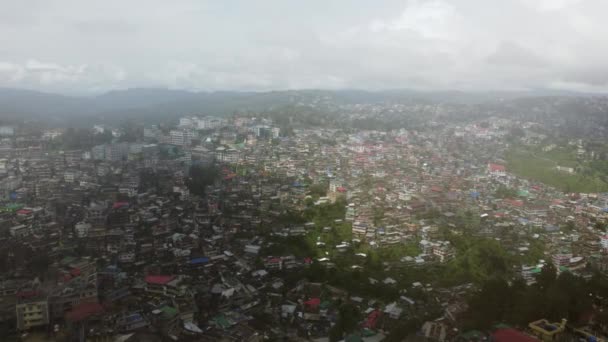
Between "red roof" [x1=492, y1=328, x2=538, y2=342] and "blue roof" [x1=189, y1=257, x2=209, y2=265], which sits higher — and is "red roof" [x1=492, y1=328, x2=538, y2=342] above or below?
above

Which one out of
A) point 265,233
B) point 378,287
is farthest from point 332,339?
point 265,233

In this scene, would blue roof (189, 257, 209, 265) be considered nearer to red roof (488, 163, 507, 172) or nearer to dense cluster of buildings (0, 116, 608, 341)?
dense cluster of buildings (0, 116, 608, 341)

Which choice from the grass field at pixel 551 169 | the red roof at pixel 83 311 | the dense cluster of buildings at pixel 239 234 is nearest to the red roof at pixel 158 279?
the dense cluster of buildings at pixel 239 234

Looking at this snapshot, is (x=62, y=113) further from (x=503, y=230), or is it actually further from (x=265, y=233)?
(x=503, y=230)

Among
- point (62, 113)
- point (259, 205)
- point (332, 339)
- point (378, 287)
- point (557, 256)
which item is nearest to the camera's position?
point (332, 339)

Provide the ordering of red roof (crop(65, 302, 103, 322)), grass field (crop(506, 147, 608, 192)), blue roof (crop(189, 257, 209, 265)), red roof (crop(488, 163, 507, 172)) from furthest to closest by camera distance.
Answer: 1. red roof (crop(488, 163, 507, 172))
2. grass field (crop(506, 147, 608, 192))
3. blue roof (crop(189, 257, 209, 265))
4. red roof (crop(65, 302, 103, 322))

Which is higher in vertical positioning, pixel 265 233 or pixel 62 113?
pixel 62 113

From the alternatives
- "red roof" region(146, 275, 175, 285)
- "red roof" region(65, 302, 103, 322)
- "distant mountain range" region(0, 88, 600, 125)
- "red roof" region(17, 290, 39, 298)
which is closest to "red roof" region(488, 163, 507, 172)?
"red roof" region(146, 275, 175, 285)

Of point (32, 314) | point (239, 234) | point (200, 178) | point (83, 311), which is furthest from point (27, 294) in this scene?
point (200, 178)
